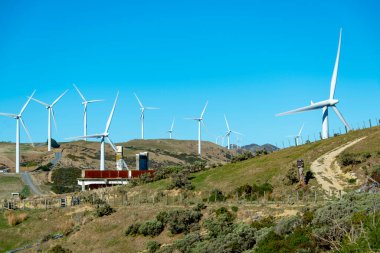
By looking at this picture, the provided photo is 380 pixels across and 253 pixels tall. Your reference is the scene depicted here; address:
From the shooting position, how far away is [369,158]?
212 ft

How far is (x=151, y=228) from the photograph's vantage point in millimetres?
51156

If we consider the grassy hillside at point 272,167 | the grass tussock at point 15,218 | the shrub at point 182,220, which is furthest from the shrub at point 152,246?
the grass tussock at point 15,218

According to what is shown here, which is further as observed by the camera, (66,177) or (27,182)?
(66,177)

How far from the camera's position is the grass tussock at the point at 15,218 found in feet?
221

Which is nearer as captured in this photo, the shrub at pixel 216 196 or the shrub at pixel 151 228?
the shrub at pixel 151 228

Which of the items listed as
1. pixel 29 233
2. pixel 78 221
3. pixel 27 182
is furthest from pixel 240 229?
pixel 27 182

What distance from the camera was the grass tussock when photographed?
67250mm

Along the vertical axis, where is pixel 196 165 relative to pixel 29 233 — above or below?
above

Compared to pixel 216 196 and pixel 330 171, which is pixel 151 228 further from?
pixel 330 171

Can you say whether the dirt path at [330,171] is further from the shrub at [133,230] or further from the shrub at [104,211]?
the shrub at [104,211]

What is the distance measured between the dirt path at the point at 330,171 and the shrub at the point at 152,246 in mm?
20296

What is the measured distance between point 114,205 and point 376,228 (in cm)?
4879

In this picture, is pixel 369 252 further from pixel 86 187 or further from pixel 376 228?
pixel 86 187

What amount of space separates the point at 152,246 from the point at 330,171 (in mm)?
28265
